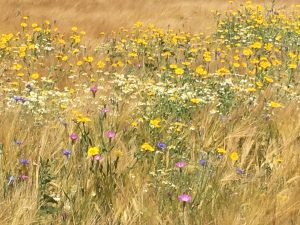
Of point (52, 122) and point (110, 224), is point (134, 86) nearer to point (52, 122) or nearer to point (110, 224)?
point (52, 122)

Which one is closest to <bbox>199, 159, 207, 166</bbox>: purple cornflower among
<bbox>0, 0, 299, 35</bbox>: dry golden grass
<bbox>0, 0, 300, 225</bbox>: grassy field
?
<bbox>0, 0, 300, 225</bbox>: grassy field

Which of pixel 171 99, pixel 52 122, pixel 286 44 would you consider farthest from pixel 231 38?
pixel 52 122

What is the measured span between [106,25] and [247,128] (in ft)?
27.2

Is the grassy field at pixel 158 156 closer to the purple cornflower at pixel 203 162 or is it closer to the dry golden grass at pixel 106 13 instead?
the purple cornflower at pixel 203 162

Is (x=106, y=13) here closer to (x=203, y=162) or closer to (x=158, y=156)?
(x=158, y=156)

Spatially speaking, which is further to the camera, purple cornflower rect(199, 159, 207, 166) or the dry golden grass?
the dry golden grass

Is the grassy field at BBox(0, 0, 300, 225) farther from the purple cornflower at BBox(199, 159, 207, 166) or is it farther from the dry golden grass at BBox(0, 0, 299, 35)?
the dry golden grass at BBox(0, 0, 299, 35)

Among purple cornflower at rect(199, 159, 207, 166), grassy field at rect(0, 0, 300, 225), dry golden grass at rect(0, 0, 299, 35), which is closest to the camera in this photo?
grassy field at rect(0, 0, 300, 225)

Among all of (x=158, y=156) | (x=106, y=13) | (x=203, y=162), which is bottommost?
(x=106, y=13)

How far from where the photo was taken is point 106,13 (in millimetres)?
12727

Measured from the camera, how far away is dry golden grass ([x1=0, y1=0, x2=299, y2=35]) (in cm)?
1082

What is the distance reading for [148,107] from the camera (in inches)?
135

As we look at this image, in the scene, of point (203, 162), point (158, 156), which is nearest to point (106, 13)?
point (158, 156)

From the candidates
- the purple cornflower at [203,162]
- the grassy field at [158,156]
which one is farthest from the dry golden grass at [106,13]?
the purple cornflower at [203,162]
